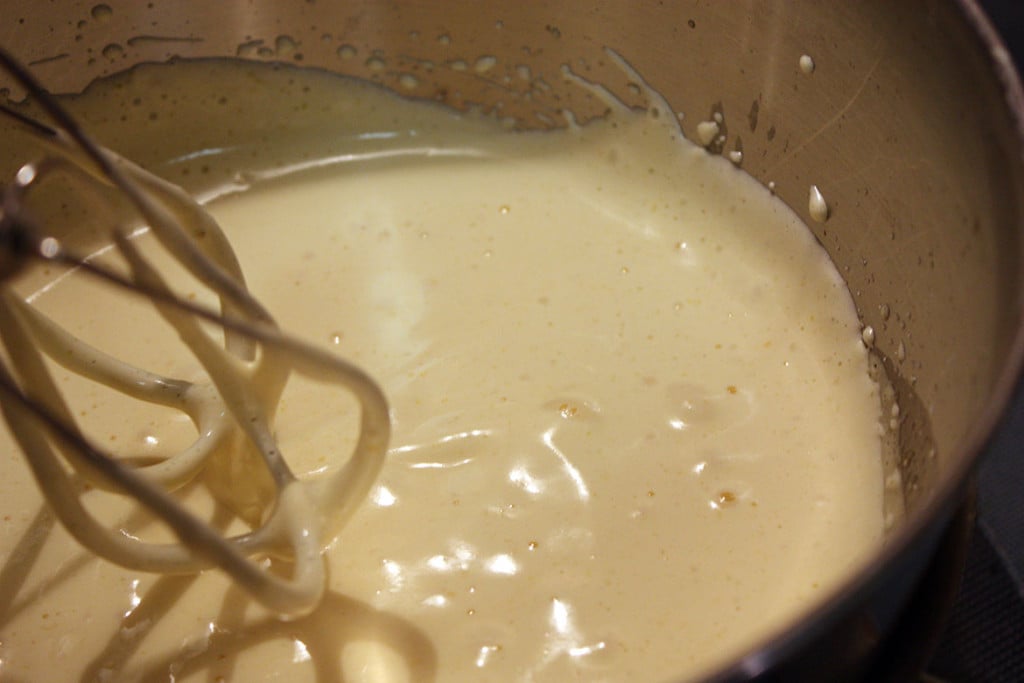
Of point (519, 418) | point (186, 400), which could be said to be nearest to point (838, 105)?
point (519, 418)

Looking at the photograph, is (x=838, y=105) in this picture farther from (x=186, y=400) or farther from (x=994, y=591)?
(x=186, y=400)

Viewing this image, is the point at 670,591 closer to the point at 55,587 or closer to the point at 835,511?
the point at 835,511

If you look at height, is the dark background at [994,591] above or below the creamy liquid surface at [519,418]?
above

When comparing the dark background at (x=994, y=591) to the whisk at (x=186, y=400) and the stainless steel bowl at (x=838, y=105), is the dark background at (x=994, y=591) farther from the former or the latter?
the whisk at (x=186, y=400)

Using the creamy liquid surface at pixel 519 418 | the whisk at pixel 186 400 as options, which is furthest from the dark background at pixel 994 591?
the whisk at pixel 186 400

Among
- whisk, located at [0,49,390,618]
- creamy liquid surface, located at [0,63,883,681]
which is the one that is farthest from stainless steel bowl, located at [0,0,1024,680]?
whisk, located at [0,49,390,618]

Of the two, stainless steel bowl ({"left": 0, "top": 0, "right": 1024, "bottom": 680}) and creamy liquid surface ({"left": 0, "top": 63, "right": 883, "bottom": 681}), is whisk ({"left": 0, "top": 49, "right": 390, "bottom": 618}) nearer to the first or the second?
creamy liquid surface ({"left": 0, "top": 63, "right": 883, "bottom": 681})

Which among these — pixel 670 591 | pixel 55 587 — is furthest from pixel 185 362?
pixel 670 591
